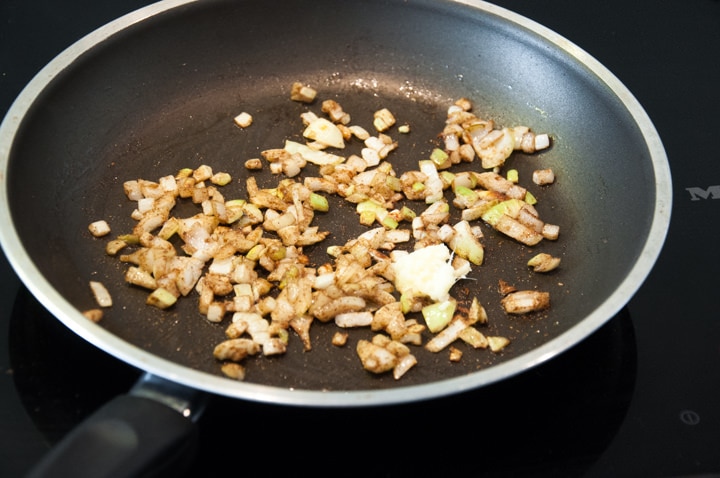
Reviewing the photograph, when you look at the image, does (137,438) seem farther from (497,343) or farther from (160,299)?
(497,343)

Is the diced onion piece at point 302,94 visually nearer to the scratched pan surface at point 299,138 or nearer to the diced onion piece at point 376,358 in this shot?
the scratched pan surface at point 299,138

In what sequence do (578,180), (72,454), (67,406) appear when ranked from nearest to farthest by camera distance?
1. (72,454)
2. (67,406)
3. (578,180)

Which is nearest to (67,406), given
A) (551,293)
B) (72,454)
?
(72,454)

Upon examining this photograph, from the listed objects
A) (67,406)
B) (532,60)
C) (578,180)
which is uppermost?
(532,60)

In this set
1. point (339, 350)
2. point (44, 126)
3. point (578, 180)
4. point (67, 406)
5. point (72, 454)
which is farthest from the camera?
point (578, 180)

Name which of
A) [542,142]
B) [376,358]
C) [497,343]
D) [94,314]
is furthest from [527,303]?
[94,314]

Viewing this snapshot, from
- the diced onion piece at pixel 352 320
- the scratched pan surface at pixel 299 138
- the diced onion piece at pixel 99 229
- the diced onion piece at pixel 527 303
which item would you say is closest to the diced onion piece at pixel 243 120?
the scratched pan surface at pixel 299 138

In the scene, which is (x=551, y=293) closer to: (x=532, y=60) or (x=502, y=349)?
(x=502, y=349)
